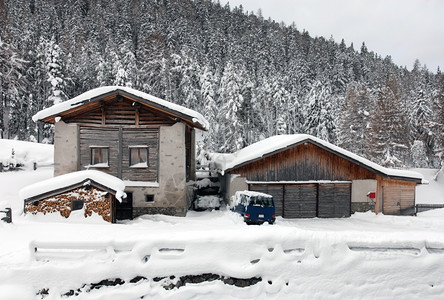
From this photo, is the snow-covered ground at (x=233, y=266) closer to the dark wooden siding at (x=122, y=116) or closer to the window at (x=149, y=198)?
the window at (x=149, y=198)

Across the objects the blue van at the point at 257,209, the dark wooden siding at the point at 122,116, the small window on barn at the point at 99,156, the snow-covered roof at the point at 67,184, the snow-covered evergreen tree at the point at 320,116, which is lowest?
the blue van at the point at 257,209

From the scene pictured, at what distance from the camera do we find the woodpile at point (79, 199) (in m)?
15.0

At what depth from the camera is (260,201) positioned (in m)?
16.8

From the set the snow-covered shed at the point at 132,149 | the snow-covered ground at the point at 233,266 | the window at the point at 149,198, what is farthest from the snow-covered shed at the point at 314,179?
the snow-covered ground at the point at 233,266

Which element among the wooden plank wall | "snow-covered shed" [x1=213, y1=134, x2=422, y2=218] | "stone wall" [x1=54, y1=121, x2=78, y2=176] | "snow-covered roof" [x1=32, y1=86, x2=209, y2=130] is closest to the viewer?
"snow-covered roof" [x1=32, y1=86, x2=209, y2=130]

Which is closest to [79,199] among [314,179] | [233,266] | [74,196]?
[74,196]

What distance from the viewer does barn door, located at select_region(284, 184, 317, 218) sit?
70.3 feet

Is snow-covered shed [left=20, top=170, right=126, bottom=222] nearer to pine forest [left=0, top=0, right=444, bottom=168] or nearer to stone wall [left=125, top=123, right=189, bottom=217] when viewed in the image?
stone wall [left=125, top=123, right=189, bottom=217]

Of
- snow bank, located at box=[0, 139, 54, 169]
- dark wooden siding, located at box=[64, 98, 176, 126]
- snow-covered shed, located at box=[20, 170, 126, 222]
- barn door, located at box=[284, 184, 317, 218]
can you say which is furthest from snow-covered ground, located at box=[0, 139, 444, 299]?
snow bank, located at box=[0, 139, 54, 169]

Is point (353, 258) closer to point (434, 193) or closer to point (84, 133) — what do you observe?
point (84, 133)

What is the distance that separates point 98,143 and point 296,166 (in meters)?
13.0

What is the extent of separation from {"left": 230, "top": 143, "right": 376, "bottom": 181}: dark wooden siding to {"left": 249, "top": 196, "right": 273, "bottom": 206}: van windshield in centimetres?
430

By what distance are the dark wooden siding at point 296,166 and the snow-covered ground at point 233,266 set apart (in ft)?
42.3

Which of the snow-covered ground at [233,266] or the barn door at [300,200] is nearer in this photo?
the snow-covered ground at [233,266]
